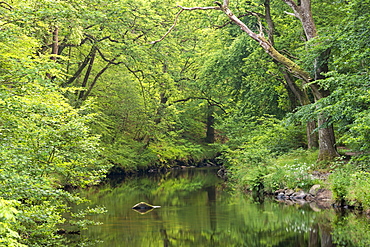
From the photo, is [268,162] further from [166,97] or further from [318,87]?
[166,97]

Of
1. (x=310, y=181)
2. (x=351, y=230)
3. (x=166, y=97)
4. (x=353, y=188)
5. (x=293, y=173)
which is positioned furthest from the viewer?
(x=166, y=97)

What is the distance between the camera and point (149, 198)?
16453mm

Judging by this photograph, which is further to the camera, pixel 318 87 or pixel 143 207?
pixel 318 87

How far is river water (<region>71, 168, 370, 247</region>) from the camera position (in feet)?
29.2

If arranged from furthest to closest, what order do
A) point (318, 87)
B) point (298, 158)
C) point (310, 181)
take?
point (298, 158) → point (318, 87) → point (310, 181)

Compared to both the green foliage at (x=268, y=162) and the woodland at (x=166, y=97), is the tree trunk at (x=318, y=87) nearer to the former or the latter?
the woodland at (x=166, y=97)

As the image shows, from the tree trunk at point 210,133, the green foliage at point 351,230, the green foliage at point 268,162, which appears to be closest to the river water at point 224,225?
the green foliage at point 351,230

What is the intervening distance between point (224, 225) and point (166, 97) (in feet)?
72.1

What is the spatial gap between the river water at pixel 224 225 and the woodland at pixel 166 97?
42.8 inches

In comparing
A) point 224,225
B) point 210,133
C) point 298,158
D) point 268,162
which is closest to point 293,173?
point 298,158

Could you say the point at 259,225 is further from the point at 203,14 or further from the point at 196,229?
the point at 203,14

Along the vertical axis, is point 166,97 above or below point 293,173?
above

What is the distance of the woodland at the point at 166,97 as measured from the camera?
852 cm

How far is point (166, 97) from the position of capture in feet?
105
